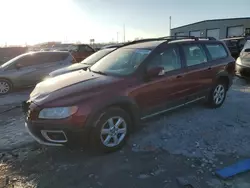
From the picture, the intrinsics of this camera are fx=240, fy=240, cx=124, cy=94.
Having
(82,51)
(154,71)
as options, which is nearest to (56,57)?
(82,51)

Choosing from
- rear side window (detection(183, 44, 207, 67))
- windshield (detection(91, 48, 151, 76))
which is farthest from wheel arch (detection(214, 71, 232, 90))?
windshield (detection(91, 48, 151, 76))

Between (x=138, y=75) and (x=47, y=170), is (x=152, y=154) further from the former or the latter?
(x=47, y=170)

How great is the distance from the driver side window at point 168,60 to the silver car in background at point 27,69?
246 inches

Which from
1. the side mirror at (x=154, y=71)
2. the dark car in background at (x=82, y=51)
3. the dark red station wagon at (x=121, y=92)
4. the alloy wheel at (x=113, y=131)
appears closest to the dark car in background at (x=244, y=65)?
the dark red station wagon at (x=121, y=92)

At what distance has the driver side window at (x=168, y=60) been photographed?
4310mm

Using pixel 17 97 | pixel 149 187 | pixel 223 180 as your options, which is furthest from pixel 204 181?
pixel 17 97

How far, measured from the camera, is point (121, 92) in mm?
3750

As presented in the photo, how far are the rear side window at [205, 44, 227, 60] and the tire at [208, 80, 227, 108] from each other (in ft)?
2.04

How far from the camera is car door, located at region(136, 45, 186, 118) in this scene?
4.13m

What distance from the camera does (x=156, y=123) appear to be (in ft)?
16.1

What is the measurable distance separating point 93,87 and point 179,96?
6.20 feet

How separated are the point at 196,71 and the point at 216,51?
1.19 m

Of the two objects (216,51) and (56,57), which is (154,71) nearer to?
(216,51)

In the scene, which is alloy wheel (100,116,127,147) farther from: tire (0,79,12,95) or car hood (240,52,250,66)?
tire (0,79,12,95)
